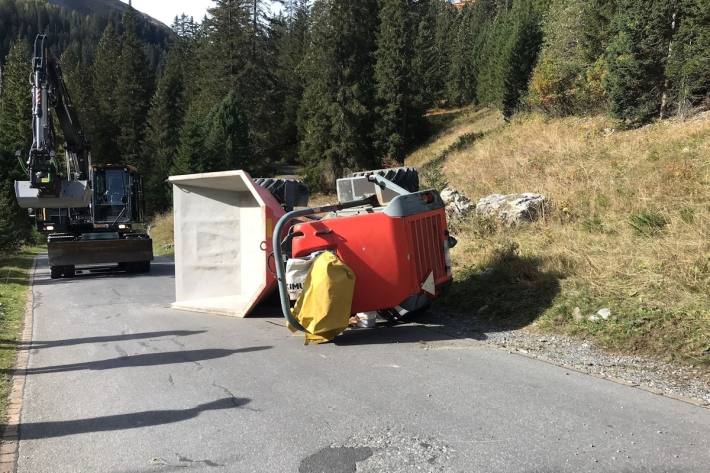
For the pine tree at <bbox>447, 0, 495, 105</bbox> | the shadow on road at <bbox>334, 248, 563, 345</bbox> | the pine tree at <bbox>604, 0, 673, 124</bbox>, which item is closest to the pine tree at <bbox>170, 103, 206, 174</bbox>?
the pine tree at <bbox>604, 0, 673, 124</bbox>

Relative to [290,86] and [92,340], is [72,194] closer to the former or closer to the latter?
[92,340]

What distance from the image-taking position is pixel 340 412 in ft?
15.4

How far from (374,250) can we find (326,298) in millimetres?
941

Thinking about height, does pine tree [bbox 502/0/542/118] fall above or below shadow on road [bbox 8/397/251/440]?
above

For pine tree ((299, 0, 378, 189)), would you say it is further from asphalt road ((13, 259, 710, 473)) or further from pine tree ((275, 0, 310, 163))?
asphalt road ((13, 259, 710, 473))

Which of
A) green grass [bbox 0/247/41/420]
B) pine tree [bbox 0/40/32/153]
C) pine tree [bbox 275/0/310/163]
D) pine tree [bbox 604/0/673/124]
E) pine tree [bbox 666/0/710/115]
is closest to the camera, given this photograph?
green grass [bbox 0/247/41/420]

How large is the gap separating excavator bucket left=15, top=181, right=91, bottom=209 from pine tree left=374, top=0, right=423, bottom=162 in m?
27.3

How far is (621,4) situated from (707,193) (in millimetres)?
15681

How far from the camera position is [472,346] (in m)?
6.56

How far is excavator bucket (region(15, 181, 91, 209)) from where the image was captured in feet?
41.3

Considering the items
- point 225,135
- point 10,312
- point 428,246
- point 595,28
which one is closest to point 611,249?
point 428,246

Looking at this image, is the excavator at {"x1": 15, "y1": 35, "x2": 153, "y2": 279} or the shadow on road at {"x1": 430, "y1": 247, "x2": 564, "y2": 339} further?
the excavator at {"x1": 15, "y1": 35, "x2": 153, "y2": 279}

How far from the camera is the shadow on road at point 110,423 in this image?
457 centimetres

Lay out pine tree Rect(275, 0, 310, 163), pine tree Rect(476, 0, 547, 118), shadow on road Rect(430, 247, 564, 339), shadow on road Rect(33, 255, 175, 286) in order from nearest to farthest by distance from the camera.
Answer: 1. shadow on road Rect(430, 247, 564, 339)
2. shadow on road Rect(33, 255, 175, 286)
3. pine tree Rect(476, 0, 547, 118)
4. pine tree Rect(275, 0, 310, 163)
